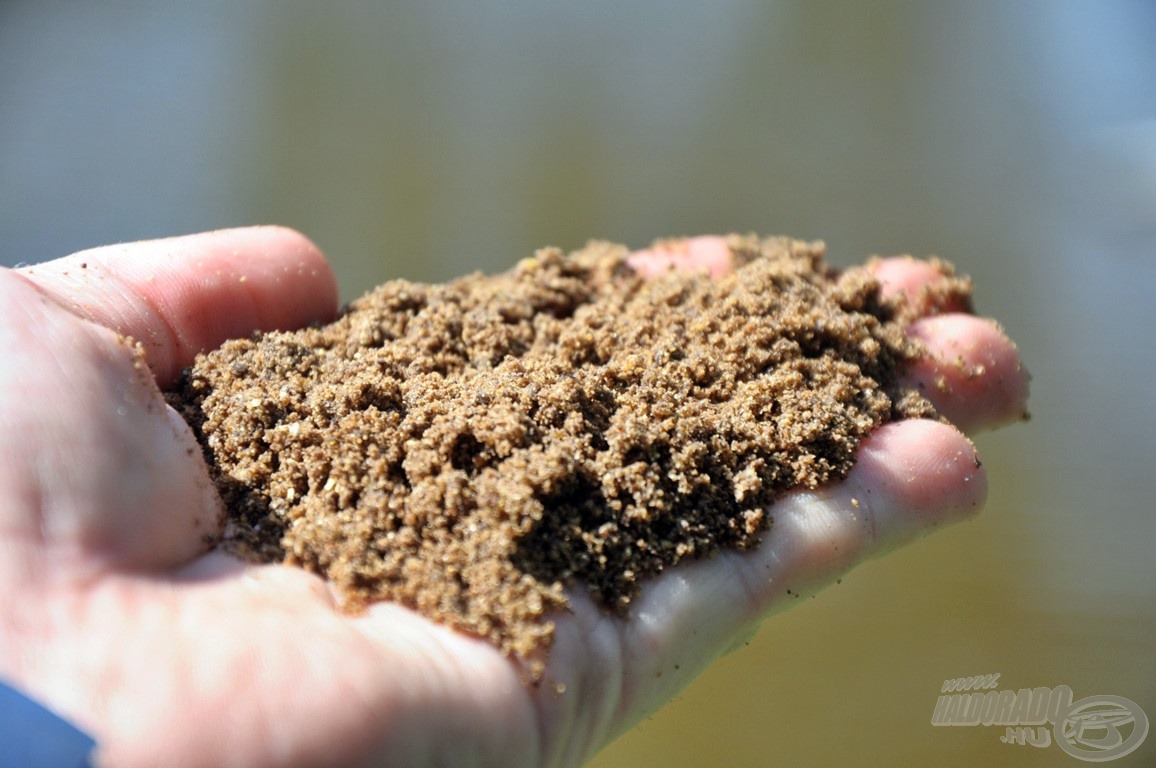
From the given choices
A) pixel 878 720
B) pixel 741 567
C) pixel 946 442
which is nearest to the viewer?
pixel 741 567

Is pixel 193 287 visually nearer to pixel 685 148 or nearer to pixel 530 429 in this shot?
pixel 530 429

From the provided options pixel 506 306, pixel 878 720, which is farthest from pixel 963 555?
pixel 506 306

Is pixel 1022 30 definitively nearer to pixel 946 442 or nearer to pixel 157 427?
pixel 946 442

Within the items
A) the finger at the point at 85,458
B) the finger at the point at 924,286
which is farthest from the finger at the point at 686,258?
the finger at the point at 85,458

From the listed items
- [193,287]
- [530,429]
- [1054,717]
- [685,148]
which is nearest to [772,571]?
[530,429]

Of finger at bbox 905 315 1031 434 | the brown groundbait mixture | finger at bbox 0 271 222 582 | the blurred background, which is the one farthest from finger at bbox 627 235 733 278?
finger at bbox 0 271 222 582

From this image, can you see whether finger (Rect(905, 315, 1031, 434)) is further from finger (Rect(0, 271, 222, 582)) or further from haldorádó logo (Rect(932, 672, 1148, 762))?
finger (Rect(0, 271, 222, 582))
